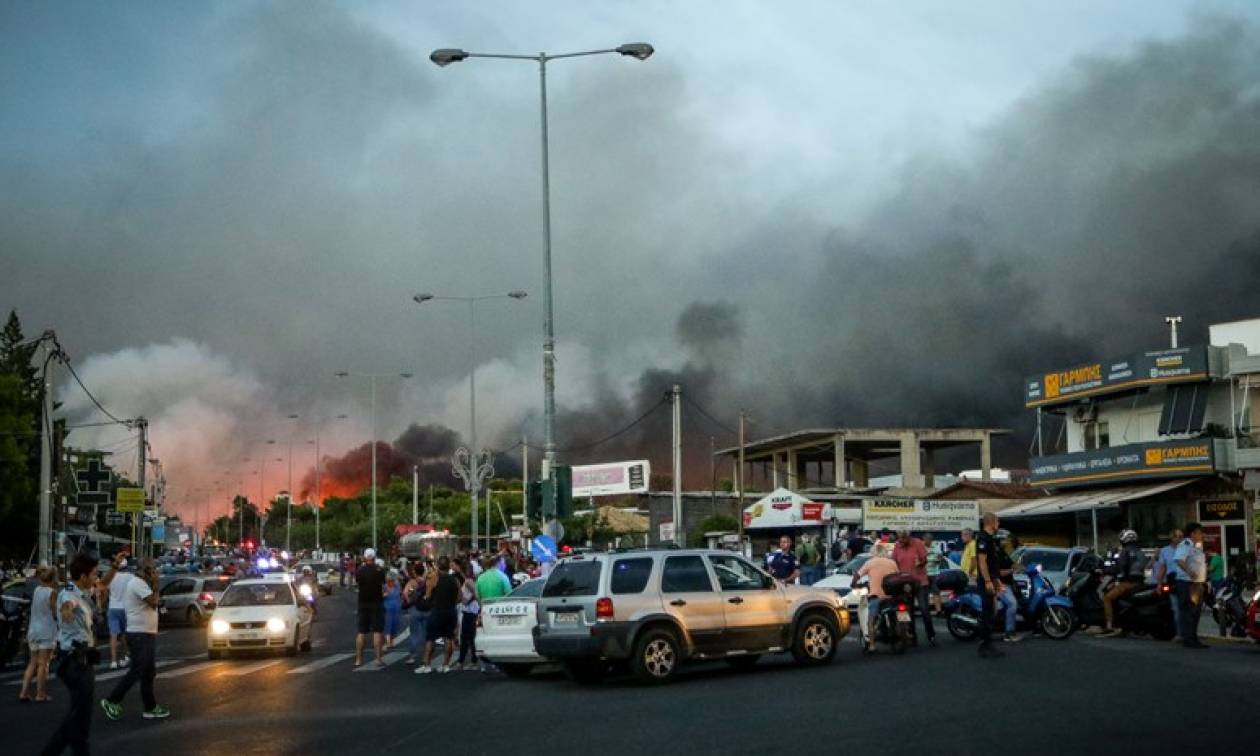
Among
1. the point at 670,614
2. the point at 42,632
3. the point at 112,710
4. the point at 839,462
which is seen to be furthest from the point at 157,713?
the point at 839,462

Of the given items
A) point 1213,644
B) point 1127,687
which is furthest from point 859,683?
point 1213,644

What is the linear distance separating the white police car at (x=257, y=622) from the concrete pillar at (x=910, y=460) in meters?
58.1

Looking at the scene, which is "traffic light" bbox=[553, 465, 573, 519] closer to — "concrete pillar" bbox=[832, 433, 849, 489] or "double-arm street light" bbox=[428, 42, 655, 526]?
"double-arm street light" bbox=[428, 42, 655, 526]

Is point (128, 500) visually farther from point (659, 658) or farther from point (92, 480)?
point (659, 658)

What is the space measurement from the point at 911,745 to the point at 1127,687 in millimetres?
4686

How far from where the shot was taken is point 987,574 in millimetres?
19406

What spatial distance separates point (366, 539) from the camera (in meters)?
132

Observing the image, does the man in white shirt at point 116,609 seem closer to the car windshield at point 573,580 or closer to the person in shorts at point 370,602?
the person in shorts at point 370,602

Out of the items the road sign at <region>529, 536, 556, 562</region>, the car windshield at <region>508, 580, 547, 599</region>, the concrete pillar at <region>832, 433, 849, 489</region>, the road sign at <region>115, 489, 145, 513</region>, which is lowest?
the car windshield at <region>508, 580, 547, 599</region>

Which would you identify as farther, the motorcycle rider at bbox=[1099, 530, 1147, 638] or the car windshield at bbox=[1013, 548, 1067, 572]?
the car windshield at bbox=[1013, 548, 1067, 572]

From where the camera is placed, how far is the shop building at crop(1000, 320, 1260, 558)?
144ft

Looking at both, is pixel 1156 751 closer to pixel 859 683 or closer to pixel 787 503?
pixel 859 683

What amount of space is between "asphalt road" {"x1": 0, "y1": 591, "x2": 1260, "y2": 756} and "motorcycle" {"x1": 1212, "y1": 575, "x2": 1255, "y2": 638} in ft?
2.47

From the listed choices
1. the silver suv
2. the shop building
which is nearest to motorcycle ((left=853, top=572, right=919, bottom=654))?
the silver suv
